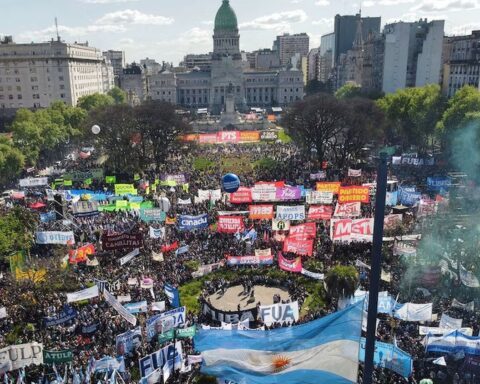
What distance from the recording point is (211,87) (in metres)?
174

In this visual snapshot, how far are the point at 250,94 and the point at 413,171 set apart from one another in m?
129

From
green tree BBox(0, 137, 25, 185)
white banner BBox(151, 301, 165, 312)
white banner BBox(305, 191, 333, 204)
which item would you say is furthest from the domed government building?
white banner BBox(151, 301, 165, 312)

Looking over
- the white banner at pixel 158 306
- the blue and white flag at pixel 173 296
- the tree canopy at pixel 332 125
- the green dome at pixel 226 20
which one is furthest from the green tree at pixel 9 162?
the green dome at pixel 226 20

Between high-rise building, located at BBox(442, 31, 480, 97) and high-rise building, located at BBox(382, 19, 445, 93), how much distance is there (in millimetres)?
4718

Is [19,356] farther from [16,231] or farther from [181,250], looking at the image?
[16,231]

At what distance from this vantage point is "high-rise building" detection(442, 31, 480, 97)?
76550mm

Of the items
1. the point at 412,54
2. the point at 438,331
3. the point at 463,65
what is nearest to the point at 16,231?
the point at 438,331

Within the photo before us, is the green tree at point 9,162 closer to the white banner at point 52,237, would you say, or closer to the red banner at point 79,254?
the white banner at point 52,237

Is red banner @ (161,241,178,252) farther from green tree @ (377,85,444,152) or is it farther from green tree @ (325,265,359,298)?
green tree @ (377,85,444,152)

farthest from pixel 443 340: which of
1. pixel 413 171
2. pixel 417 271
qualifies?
pixel 413 171

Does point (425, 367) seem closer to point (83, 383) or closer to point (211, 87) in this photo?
point (83, 383)

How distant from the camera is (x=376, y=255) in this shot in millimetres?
10875

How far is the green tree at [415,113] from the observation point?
66269mm

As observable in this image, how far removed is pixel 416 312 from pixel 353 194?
16601 millimetres
